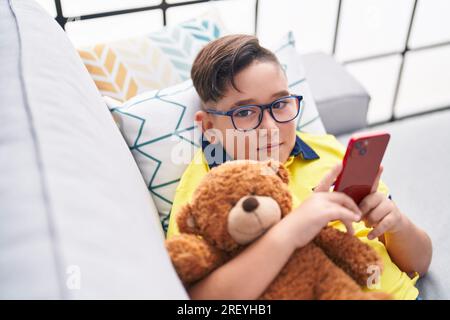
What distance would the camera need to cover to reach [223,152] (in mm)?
1118

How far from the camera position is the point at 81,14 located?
1.55 metres

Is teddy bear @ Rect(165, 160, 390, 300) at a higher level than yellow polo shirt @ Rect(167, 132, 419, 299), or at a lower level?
higher

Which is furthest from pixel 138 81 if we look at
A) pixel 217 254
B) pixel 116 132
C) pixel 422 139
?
pixel 422 139

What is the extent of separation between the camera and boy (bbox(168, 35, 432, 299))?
783 millimetres

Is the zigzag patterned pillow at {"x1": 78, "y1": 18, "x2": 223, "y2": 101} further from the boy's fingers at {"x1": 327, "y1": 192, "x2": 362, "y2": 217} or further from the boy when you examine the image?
the boy's fingers at {"x1": 327, "y1": 192, "x2": 362, "y2": 217}

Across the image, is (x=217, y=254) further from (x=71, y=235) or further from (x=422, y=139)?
(x=422, y=139)

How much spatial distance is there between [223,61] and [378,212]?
1.55 ft

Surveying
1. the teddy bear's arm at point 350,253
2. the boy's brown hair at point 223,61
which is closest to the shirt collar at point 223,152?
the boy's brown hair at point 223,61

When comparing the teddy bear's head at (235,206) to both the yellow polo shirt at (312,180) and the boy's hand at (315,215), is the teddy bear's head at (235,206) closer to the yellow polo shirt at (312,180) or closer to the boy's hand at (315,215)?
the boy's hand at (315,215)

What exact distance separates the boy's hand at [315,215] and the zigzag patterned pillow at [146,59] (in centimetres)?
69

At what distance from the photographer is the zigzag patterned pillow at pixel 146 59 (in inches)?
49.4

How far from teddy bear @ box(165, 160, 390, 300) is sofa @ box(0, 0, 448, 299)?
0.06 metres

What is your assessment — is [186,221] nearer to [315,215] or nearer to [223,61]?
[315,215]

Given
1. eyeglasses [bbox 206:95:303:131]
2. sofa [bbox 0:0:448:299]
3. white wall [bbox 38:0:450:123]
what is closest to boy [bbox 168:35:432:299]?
eyeglasses [bbox 206:95:303:131]
